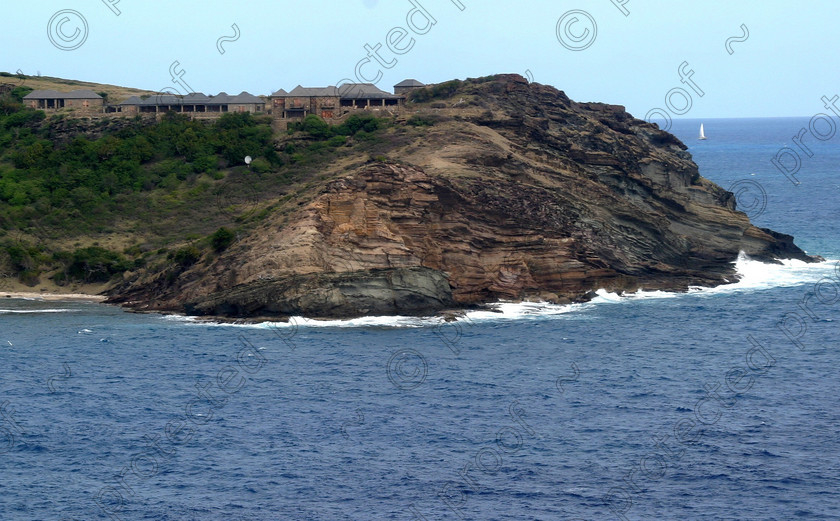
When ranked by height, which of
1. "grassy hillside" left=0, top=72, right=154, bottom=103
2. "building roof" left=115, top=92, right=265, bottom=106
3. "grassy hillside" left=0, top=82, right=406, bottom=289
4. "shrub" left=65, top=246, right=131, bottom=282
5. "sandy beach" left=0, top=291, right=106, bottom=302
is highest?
"grassy hillside" left=0, top=72, right=154, bottom=103

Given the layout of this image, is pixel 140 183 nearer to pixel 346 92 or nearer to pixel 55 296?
pixel 55 296

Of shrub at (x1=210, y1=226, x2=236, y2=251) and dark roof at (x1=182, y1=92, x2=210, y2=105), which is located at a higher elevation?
dark roof at (x1=182, y1=92, x2=210, y2=105)

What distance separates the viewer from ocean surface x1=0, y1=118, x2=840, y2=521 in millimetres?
51031

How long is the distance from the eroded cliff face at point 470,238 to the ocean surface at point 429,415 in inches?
145

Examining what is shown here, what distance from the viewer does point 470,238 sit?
93562 millimetres

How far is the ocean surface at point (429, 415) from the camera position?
51.0 metres

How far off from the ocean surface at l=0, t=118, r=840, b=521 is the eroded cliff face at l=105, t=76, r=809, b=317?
3.69 meters

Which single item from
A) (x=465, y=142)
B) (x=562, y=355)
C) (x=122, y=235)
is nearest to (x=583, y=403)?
(x=562, y=355)

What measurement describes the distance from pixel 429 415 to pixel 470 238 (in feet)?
108
